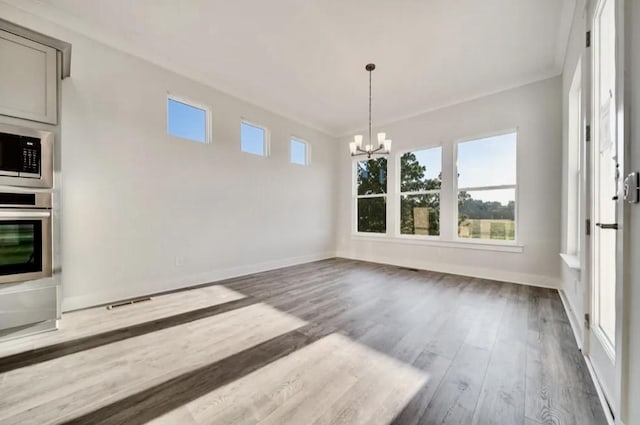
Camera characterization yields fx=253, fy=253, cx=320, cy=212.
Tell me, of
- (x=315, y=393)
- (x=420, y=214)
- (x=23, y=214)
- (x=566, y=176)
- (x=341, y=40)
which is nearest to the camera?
(x=315, y=393)

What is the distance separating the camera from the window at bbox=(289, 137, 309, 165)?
5.61 m

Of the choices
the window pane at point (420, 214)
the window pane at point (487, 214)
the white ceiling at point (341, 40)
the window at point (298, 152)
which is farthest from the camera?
the window at point (298, 152)

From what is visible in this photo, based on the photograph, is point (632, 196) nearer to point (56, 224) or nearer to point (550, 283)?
point (550, 283)

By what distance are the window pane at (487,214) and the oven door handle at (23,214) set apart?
18.5ft

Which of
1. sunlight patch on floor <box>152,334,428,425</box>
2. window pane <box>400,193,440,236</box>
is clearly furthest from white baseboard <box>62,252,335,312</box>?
window pane <box>400,193,440,236</box>

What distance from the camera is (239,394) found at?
1.55 metres

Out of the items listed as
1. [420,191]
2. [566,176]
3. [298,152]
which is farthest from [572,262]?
[298,152]

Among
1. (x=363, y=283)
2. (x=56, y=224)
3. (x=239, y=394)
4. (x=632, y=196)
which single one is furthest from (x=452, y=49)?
(x=56, y=224)

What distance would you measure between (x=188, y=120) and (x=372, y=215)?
167 inches

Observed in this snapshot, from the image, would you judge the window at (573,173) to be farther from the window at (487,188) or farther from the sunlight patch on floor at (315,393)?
the sunlight patch on floor at (315,393)

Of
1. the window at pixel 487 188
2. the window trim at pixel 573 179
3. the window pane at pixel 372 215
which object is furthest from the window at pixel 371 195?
the window trim at pixel 573 179

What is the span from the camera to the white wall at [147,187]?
2.91m

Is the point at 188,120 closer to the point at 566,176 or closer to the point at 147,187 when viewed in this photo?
the point at 147,187

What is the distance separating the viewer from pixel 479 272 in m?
4.44
